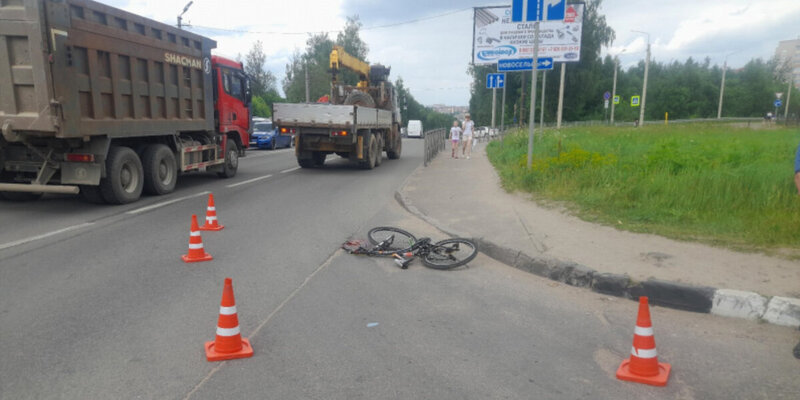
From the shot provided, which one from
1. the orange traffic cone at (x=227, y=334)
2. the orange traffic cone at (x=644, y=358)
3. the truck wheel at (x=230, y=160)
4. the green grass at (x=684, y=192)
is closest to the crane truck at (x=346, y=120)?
the truck wheel at (x=230, y=160)

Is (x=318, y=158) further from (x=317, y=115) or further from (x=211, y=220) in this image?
(x=211, y=220)

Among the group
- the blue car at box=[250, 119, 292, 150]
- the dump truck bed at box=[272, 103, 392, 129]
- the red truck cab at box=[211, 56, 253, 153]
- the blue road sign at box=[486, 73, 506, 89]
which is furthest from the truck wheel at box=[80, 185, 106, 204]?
the blue car at box=[250, 119, 292, 150]

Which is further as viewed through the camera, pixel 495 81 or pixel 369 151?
pixel 495 81

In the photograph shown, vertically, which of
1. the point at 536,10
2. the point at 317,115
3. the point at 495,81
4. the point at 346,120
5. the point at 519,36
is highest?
the point at 519,36

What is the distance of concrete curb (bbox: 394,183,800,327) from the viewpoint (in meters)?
4.22

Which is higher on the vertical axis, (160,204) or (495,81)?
(495,81)

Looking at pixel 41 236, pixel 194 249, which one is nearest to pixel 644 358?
pixel 194 249

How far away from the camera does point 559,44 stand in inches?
865

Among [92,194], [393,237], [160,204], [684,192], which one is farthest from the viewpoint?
[160,204]

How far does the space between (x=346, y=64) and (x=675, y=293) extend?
15.0 metres

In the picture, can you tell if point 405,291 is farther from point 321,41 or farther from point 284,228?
point 321,41

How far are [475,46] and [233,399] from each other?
22400mm

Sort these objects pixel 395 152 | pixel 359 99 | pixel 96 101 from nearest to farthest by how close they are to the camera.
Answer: pixel 96 101, pixel 359 99, pixel 395 152

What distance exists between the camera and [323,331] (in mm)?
3977
